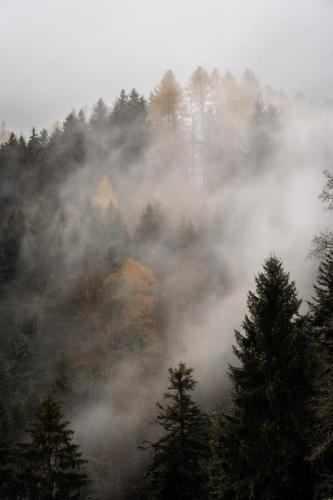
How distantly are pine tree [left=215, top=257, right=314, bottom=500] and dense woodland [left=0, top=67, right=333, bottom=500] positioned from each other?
45 mm

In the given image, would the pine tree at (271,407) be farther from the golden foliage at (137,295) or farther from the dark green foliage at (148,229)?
the dark green foliage at (148,229)

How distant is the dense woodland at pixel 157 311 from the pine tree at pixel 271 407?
4 cm

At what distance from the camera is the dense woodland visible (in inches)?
515

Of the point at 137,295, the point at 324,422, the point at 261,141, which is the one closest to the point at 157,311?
the point at 137,295

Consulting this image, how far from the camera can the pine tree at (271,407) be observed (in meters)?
12.1

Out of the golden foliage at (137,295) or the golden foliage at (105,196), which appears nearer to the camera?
the golden foliage at (137,295)

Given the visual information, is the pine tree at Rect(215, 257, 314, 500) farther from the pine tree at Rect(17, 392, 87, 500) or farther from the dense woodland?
the pine tree at Rect(17, 392, 87, 500)

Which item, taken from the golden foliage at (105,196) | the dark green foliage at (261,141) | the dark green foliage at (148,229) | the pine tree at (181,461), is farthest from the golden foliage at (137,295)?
the dark green foliage at (261,141)

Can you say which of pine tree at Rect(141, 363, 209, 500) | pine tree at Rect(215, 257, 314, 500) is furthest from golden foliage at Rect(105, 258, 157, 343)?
pine tree at Rect(215, 257, 314, 500)

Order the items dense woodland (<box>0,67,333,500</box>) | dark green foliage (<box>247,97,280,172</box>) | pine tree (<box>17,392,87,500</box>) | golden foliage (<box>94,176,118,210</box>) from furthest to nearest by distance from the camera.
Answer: dark green foliage (<box>247,97,280,172</box>) < golden foliage (<box>94,176,118,210</box>) < pine tree (<box>17,392,87,500</box>) < dense woodland (<box>0,67,333,500</box>)

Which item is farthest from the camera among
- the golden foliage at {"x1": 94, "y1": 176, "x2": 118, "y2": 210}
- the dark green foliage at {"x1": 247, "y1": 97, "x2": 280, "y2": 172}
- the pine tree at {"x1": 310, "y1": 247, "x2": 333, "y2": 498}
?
the dark green foliage at {"x1": 247, "y1": 97, "x2": 280, "y2": 172}

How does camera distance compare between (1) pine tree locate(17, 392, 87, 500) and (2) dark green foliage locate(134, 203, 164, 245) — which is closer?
(1) pine tree locate(17, 392, 87, 500)

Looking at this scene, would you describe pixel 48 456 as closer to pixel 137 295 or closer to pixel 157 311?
pixel 137 295

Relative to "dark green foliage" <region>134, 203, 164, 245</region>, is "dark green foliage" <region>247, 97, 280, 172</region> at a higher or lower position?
higher
